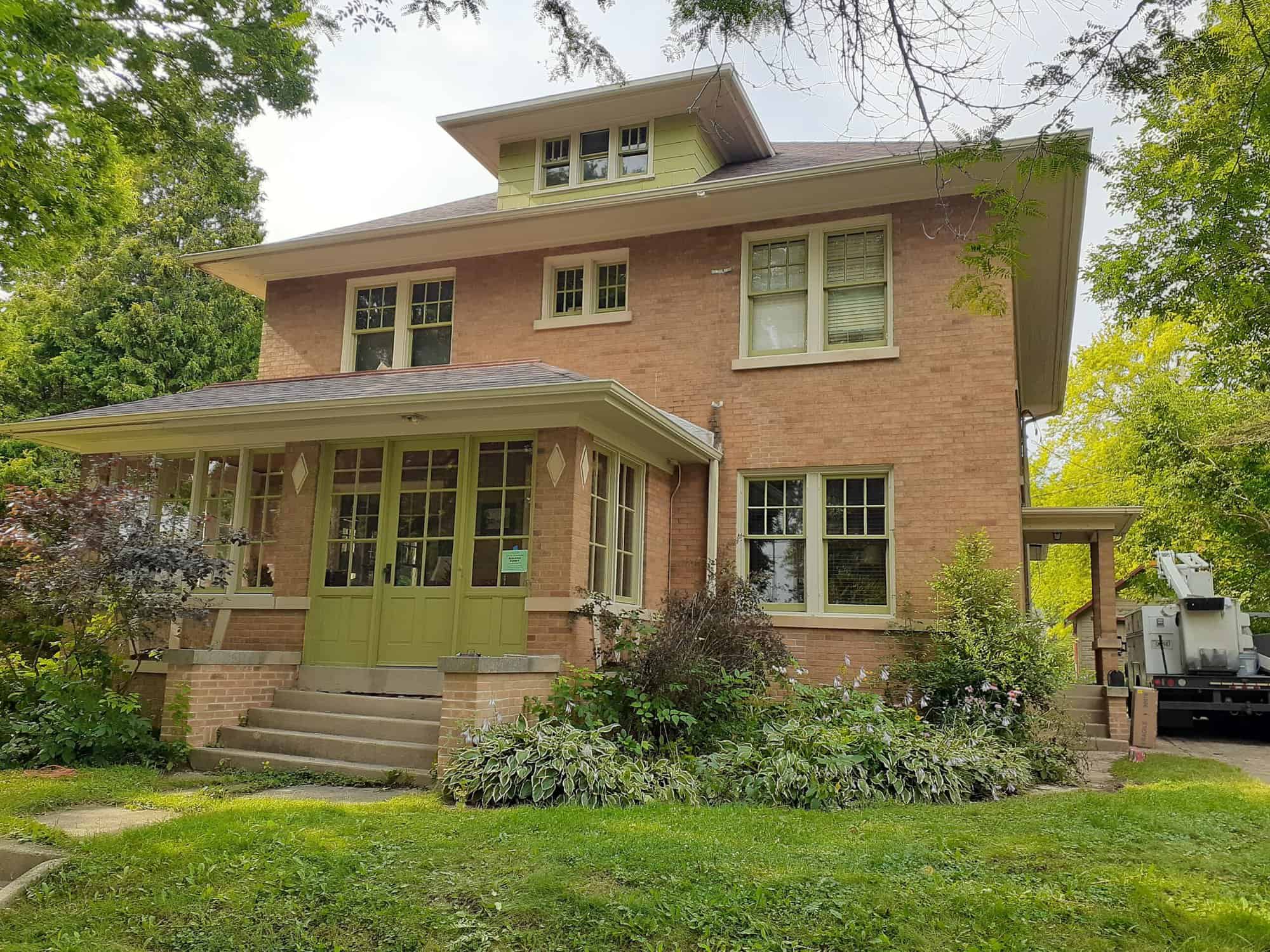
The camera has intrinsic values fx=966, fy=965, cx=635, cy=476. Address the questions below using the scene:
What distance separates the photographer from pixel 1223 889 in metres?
4.55

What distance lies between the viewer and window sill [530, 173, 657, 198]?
42.8 feet

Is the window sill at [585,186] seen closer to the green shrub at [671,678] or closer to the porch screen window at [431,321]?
the porch screen window at [431,321]

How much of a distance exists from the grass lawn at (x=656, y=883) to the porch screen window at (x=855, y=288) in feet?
20.8

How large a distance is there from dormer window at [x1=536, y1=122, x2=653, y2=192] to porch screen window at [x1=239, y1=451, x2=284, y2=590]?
18.4 feet

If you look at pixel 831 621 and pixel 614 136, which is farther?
pixel 614 136

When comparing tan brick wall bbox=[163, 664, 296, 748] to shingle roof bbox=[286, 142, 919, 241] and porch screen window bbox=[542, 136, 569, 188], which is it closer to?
shingle roof bbox=[286, 142, 919, 241]

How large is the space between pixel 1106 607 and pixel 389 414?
943 centimetres

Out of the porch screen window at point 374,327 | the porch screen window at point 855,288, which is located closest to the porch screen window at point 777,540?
the porch screen window at point 855,288

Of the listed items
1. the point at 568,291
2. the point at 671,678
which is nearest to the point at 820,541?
the point at 671,678

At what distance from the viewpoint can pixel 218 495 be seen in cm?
1092

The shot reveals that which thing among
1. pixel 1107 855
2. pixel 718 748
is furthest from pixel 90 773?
pixel 1107 855

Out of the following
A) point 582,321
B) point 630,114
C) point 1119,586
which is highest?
point 630,114

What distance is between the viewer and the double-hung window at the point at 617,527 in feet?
31.8

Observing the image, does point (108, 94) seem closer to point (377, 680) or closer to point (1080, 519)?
point (377, 680)
